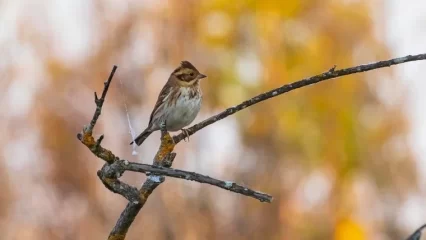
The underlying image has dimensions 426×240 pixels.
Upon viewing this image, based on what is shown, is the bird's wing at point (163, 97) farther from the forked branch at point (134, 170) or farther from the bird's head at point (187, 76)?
the forked branch at point (134, 170)

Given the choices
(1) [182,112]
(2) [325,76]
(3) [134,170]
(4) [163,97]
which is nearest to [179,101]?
(1) [182,112]

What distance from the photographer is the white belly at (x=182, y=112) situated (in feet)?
15.1

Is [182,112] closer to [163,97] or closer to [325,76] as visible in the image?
[163,97]

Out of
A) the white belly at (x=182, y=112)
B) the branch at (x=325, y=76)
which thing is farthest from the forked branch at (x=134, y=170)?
the white belly at (x=182, y=112)

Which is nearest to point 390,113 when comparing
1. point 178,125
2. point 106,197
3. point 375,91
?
point 375,91

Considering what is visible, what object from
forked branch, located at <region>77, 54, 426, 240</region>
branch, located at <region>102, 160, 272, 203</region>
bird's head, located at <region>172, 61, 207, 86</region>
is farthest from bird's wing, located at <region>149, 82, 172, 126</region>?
branch, located at <region>102, 160, 272, 203</region>

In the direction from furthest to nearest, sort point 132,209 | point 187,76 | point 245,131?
point 245,131
point 187,76
point 132,209

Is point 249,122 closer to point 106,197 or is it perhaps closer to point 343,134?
point 343,134

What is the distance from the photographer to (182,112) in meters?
4.64

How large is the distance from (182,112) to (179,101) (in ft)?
0.32

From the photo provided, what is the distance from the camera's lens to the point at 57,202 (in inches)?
517

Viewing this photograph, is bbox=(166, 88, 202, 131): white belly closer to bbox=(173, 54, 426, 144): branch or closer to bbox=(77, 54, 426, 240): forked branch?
bbox=(173, 54, 426, 144): branch

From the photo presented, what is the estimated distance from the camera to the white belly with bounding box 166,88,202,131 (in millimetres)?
4613

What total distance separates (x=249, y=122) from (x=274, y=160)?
2.80 feet
